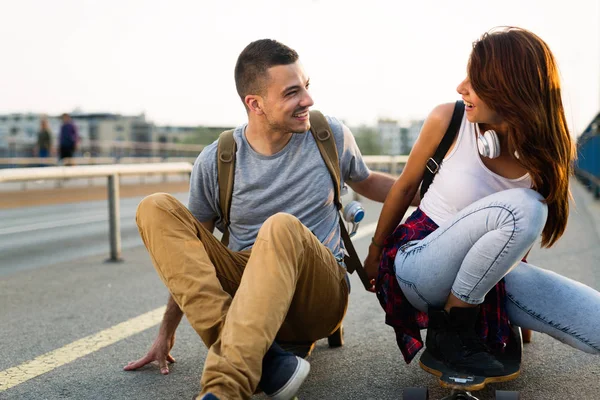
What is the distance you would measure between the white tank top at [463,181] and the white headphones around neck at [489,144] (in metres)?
0.10

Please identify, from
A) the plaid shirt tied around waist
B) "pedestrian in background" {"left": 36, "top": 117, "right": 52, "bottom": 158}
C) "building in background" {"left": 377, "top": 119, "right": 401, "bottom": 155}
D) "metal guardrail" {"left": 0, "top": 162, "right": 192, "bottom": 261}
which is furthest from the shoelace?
"building in background" {"left": 377, "top": 119, "right": 401, "bottom": 155}

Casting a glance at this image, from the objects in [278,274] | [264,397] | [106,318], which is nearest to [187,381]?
[264,397]

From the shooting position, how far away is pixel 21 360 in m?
3.70

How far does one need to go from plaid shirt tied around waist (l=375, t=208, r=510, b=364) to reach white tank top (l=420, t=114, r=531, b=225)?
8cm

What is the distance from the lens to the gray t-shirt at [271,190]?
3.40 meters

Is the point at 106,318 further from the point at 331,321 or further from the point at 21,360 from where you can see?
the point at 331,321

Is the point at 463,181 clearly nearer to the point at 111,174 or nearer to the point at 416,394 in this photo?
the point at 416,394

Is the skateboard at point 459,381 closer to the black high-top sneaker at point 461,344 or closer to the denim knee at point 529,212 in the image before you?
the black high-top sneaker at point 461,344

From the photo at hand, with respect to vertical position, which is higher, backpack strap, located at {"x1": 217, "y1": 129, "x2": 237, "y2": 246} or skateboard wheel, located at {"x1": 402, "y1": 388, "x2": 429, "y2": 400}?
backpack strap, located at {"x1": 217, "y1": 129, "x2": 237, "y2": 246}

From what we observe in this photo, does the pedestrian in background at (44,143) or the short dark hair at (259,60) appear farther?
the pedestrian in background at (44,143)

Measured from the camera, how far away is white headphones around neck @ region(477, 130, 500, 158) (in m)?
2.84

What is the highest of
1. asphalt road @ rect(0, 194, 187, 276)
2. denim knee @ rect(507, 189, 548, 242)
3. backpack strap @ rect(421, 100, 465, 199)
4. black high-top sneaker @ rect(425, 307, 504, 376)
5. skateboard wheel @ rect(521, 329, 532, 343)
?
backpack strap @ rect(421, 100, 465, 199)

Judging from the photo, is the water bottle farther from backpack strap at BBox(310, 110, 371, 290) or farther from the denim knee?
the denim knee

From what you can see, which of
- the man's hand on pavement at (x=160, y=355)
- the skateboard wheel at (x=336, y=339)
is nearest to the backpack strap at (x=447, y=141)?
the skateboard wheel at (x=336, y=339)
